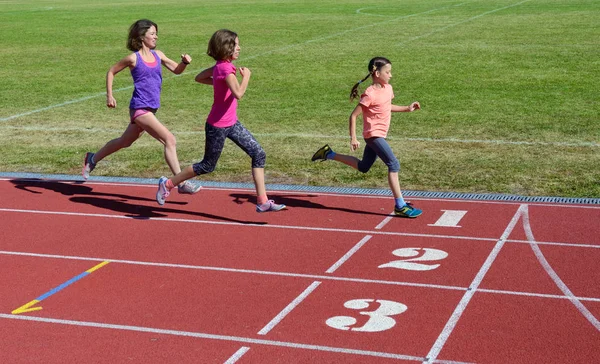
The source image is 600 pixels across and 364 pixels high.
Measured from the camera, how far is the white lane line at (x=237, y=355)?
20.9 feet

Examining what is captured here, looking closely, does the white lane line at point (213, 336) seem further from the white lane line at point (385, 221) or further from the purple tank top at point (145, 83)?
the purple tank top at point (145, 83)

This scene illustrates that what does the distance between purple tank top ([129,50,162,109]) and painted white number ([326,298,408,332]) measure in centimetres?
418

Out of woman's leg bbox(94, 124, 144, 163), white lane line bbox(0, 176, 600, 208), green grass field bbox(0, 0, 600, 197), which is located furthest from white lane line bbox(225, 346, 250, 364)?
green grass field bbox(0, 0, 600, 197)

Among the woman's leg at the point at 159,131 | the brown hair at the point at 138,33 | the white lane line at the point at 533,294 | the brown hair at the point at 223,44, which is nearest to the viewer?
the white lane line at the point at 533,294

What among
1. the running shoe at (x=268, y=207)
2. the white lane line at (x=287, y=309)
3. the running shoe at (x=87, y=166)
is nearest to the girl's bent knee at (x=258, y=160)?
the running shoe at (x=268, y=207)

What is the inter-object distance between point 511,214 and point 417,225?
1.08 m

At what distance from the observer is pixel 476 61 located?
22.7 m

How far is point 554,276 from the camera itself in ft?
26.1

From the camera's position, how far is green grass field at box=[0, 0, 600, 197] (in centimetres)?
1228

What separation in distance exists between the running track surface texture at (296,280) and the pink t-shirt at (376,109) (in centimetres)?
88

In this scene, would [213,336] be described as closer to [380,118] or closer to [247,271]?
[247,271]

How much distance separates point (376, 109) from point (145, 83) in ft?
8.46

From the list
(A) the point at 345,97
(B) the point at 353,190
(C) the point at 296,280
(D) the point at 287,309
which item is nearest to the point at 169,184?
(B) the point at 353,190

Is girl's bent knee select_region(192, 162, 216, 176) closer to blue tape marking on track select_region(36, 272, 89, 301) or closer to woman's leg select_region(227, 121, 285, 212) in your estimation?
woman's leg select_region(227, 121, 285, 212)
